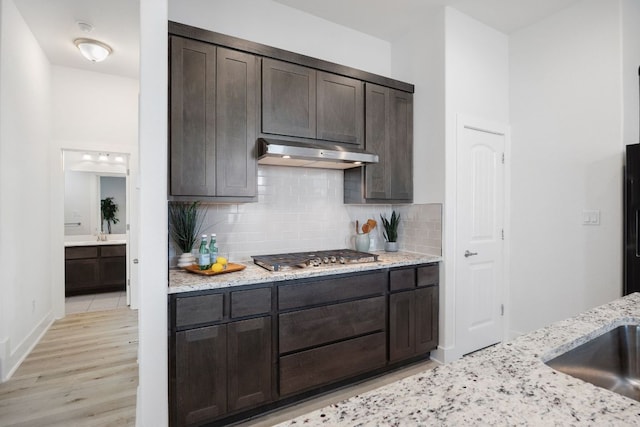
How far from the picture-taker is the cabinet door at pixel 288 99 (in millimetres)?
2406

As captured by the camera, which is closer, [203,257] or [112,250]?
[203,257]

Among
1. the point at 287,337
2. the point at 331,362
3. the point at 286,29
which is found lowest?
the point at 331,362

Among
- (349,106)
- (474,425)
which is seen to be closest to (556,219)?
(349,106)

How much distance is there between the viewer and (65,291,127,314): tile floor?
14.5ft

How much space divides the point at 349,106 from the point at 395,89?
574 mm

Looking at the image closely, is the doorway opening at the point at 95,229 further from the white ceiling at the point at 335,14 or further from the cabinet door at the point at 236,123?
the cabinet door at the point at 236,123

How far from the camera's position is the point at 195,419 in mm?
1875

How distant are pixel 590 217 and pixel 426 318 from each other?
1.62 m

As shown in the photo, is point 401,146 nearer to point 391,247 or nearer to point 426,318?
point 391,247

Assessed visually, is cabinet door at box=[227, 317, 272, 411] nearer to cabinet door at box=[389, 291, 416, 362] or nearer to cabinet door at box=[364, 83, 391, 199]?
cabinet door at box=[389, 291, 416, 362]

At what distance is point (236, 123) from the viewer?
228 cm

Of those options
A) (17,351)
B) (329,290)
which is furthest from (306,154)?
(17,351)

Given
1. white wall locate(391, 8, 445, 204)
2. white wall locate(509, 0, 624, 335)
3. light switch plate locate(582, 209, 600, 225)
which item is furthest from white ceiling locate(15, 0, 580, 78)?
light switch plate locate(582, 209, 600, 225)

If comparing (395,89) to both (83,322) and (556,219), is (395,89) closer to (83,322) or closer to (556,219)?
(556,219)
